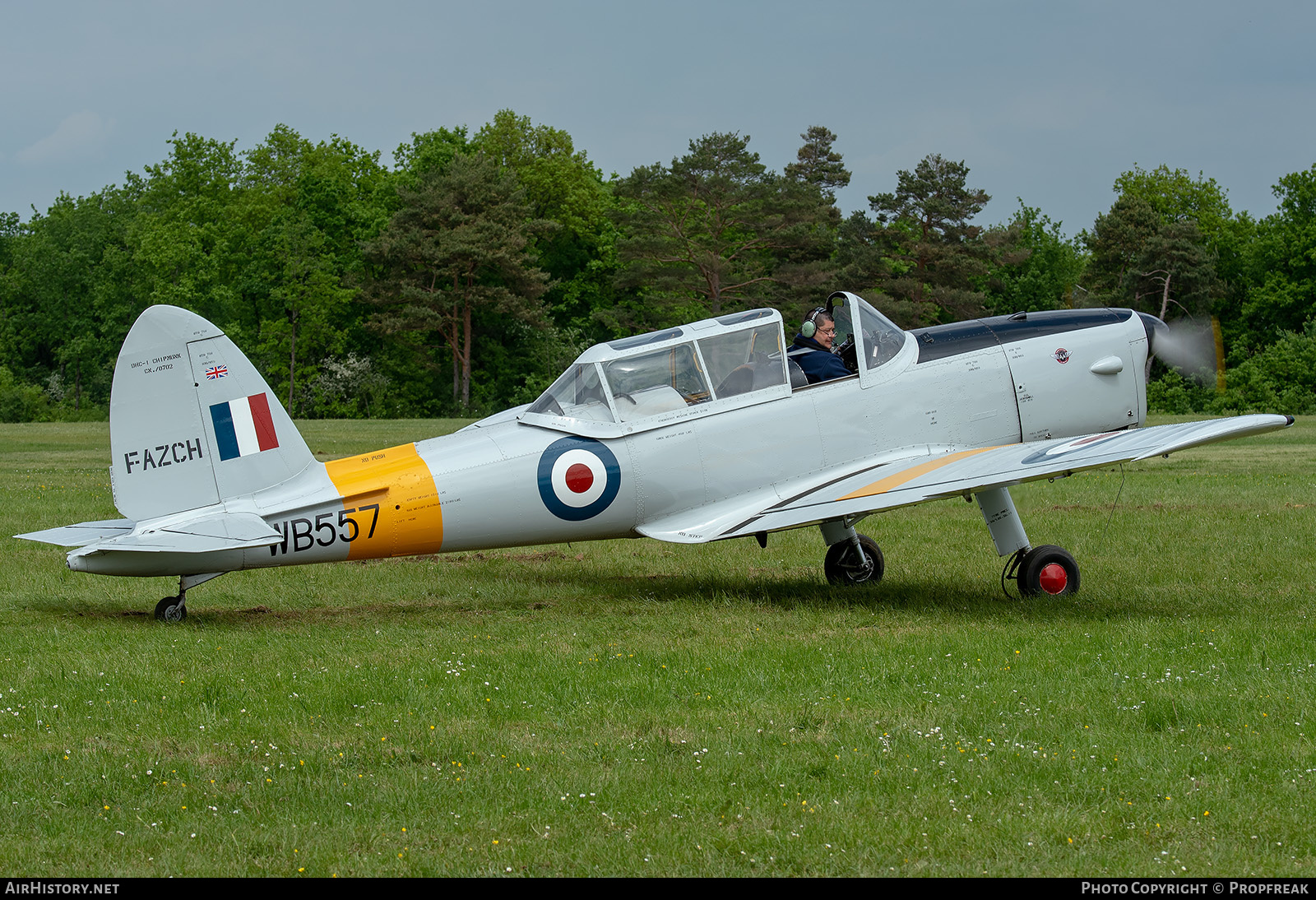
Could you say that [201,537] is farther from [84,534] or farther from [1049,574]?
[1049,574]

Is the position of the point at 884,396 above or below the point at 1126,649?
above

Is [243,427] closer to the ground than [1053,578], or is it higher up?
higher up

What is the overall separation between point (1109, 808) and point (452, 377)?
2190 inches

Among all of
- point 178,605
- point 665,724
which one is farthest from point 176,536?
point 665,724

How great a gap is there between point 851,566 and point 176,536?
18.4 ft

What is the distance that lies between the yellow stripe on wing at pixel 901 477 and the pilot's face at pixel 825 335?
4.47ft

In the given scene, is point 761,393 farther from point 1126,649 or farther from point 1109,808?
point 1109,808

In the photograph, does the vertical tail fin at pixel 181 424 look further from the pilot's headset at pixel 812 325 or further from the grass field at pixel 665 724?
the pilot's headset at pixel 812 325

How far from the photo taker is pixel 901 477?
906 cm

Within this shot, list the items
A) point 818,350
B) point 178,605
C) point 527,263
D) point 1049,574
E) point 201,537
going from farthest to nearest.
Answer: point 527,263, point 818,350, point 1049,574, point 178,605, point 201,537

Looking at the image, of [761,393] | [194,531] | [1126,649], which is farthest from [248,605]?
[1126,649]

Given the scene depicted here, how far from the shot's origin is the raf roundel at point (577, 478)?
911 cm

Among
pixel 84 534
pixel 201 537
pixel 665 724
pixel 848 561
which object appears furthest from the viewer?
pixel 848 561

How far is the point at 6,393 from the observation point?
2253 inches
